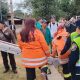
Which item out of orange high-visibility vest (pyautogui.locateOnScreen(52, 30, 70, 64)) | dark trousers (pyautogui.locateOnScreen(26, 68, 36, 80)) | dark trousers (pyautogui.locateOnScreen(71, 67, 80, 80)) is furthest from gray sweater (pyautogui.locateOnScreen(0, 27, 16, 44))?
dark trousers (pyautogui.locateOnScreen(71, 67, 80, 80))

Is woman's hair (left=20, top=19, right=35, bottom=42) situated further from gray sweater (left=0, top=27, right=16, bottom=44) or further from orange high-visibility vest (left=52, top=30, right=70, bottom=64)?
gray sweater (left=0, top=27, right=16, bottom=44)

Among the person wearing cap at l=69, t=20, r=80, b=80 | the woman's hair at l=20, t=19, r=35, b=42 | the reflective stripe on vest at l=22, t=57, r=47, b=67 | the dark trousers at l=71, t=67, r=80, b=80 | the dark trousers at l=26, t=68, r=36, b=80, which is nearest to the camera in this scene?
the person wearing cap at l=69, t=20, r=80, b=80

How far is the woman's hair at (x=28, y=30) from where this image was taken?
7955mm

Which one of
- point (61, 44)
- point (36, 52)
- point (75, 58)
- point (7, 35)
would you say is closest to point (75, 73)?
point (75, 58)

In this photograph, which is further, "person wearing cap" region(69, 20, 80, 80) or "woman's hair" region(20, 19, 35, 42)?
"woman's hair" region(20, 19, 35, 42)

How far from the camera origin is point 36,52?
812 cm

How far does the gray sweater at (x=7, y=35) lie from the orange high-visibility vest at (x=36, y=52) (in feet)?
10.2

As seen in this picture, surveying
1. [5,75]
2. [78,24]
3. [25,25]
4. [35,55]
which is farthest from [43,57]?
[5,75]

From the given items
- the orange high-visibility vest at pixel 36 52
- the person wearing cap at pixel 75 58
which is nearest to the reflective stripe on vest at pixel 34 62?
the orange high-visibility vest at pixel 36 52

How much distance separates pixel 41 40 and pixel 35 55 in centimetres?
37

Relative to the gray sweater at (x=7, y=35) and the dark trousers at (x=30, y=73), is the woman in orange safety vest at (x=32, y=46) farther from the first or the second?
the gray sweater at (x=7, y=35)

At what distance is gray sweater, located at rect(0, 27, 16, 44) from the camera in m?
11.3

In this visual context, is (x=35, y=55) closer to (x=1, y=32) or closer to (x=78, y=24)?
(x=78, y=24)

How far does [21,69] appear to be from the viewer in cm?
1271
